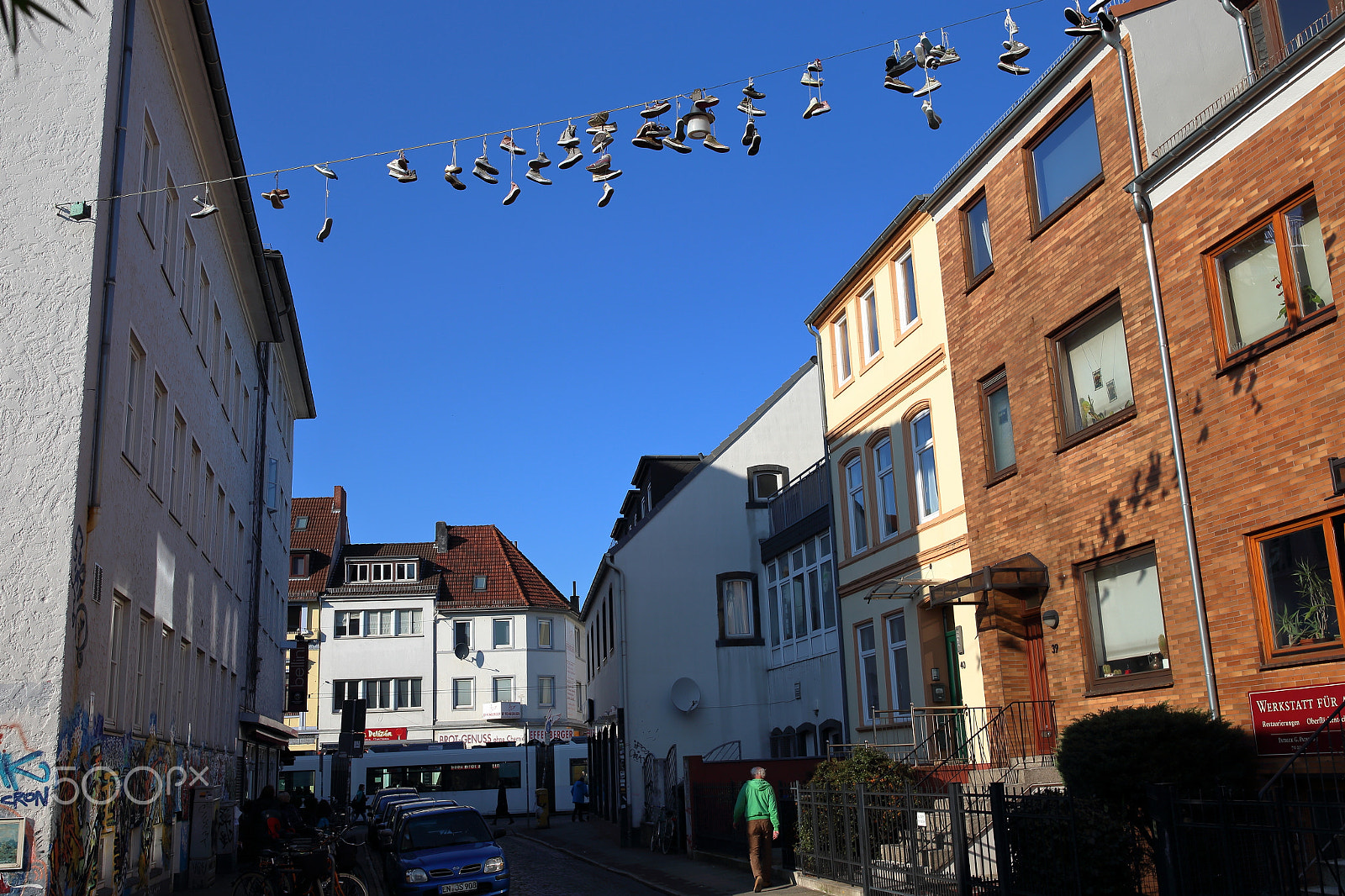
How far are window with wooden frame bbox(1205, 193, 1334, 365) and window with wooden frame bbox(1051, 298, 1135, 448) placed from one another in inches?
67.3

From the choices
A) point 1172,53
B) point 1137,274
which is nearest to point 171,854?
point 1137,274

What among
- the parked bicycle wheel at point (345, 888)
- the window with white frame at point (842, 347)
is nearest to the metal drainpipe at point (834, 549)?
the window with white frame at point (842, 347)

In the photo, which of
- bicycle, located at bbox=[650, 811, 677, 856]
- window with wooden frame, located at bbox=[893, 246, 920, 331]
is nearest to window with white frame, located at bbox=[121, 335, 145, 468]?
window with wooden frame, located at bbox=[893, 246, 920, 331]

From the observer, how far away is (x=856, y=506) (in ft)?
75.9

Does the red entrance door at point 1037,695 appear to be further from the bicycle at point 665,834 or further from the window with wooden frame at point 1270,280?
the bicycle at point 665,834

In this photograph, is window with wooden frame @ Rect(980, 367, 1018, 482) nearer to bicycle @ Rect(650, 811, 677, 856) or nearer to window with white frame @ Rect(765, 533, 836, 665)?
window with white frame @ Rect(765, 533, 836, 665)

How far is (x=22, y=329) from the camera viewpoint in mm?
12547

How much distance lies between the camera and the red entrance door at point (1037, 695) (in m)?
15.9

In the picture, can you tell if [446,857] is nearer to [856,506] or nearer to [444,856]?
[444,856]

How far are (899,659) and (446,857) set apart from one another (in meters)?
8.83

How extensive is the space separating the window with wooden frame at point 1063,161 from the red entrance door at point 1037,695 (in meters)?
5.86

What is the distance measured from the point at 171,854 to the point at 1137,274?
16.7m

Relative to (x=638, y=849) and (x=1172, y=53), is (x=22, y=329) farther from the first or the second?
A: (x=638, y=849)

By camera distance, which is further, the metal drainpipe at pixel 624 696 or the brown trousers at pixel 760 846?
the metal drainpipe at pixel 624 696
